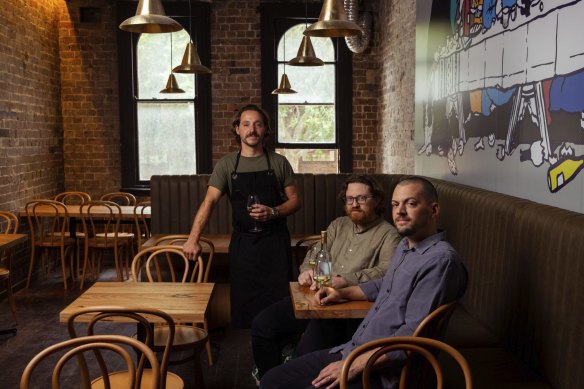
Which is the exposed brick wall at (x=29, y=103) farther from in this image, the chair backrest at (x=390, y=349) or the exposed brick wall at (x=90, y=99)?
the chair backrest at (x=390, y=349)

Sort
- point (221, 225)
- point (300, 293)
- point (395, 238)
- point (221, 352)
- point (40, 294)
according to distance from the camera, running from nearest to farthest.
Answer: point (300, 293)
point (395, 238)
point (221, 352)
point (221, 225)
point (40, 294)

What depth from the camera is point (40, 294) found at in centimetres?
645

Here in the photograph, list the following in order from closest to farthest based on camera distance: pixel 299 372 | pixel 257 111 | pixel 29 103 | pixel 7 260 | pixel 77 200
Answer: pixel 299 372 < pixel 257 111 < pixel 7 260 < pixel 29 103 < pixel 77 200

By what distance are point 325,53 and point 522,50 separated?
5.07 meters

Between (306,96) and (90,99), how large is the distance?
2.76 metres

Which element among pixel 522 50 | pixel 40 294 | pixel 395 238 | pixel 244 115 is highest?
pixel 522 50

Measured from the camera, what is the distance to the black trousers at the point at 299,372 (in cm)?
257

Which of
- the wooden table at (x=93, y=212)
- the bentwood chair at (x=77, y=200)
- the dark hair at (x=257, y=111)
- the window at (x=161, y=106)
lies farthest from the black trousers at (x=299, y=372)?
the window at (x=161, y=106)

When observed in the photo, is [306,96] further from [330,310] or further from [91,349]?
[91,349]

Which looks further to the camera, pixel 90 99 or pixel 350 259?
pixel 90 99

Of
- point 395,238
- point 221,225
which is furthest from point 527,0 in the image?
point 221,225

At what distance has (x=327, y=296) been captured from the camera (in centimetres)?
278

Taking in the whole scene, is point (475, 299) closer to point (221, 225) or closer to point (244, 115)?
point (244, 115)

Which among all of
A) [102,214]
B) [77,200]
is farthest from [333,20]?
[77,200]
